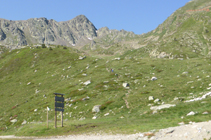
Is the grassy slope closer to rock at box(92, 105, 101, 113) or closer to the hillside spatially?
the hillside

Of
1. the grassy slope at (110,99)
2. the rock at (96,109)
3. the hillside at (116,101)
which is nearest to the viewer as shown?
the hillside at (116,101)

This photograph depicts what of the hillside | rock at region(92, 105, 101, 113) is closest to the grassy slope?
the hillside

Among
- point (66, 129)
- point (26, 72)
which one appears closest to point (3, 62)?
point (26, 72)

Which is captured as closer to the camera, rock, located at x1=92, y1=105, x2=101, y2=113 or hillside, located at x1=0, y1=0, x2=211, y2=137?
hillside, located at x1=0, y1=0, x2=211, y2=137

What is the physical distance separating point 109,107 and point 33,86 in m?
58.7

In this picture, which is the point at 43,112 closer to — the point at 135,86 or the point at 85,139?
the point at 135,86

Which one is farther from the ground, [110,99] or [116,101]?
[110,99]

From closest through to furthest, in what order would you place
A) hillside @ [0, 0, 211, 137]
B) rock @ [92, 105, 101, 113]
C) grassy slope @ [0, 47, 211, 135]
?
hillside @ [0, 0, 211, 137]
grassy slope @ [0, 47, 211, 135]
rock @ [92, 105, 101, 113]

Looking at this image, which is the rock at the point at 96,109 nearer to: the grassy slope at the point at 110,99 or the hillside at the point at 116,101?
the hillside at the point at 116,101

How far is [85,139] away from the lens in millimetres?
22016

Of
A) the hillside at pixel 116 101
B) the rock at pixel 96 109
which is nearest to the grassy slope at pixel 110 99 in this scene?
the hillside at pixel 116 101

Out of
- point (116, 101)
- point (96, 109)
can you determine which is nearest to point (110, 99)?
point (116, 101)

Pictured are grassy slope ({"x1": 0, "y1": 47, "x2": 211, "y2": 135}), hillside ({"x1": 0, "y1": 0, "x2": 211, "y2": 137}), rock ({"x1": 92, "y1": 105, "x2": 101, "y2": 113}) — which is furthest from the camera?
rock ({"x1": 92, "y1": 105, "x2": 101, "y2": 113})

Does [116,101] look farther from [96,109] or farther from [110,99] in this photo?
[96,109]
